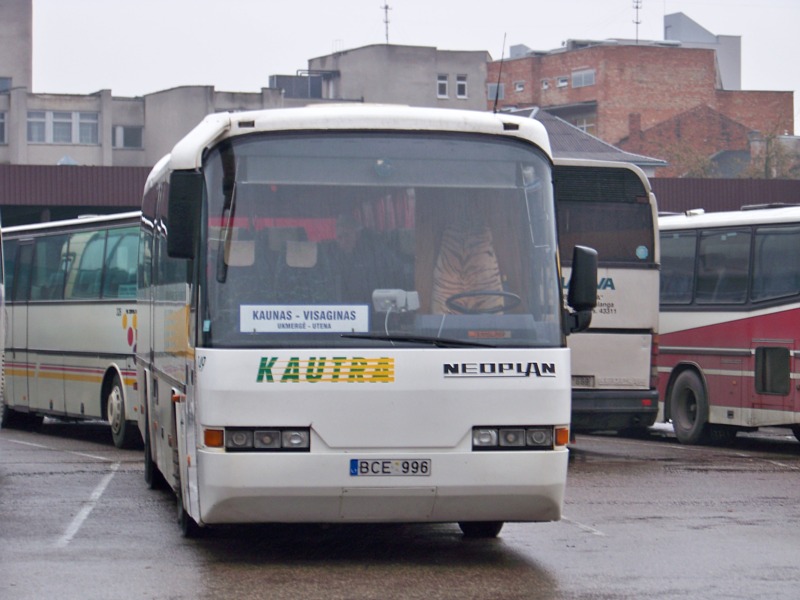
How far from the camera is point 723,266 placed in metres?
20.0

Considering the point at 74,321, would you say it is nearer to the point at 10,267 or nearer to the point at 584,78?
the point at 10,267

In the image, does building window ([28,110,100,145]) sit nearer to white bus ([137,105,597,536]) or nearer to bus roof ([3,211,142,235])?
bus roof ([3,211,142,235])

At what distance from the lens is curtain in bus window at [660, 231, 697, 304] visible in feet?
67.8

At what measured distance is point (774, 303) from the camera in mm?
18922

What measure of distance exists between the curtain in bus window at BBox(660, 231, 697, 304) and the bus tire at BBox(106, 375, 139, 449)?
731 centimetres

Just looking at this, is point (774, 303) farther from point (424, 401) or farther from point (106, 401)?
point (424, 401)

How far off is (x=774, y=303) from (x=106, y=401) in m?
8.30

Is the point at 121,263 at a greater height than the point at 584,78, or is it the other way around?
the point at 584,78

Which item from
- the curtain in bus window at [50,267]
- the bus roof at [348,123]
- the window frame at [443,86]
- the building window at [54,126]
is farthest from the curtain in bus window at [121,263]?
the window frame at [443,86]

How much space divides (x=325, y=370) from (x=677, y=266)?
41.2 ft

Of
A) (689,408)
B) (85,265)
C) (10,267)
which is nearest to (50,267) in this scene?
(85,265)

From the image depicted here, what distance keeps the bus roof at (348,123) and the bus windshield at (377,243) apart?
6 cm

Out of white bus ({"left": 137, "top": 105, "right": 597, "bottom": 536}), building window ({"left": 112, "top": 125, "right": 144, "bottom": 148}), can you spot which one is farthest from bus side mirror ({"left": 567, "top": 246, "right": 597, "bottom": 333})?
building window ({"left": 112, "top": 125, "right": 144, "bottom": 148})

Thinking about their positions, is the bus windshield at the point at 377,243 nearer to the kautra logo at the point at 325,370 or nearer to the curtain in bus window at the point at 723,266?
the kautra logo at the point at 325,370
